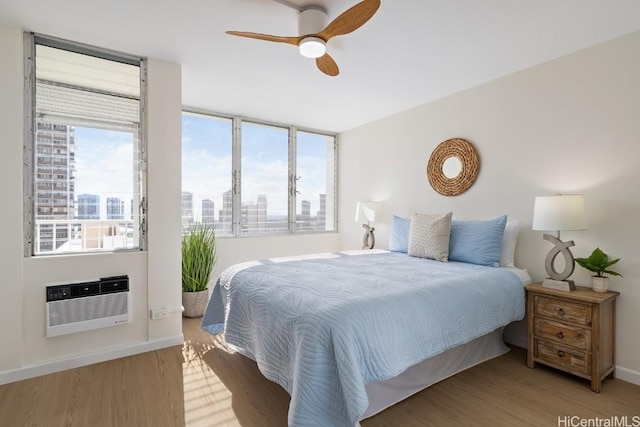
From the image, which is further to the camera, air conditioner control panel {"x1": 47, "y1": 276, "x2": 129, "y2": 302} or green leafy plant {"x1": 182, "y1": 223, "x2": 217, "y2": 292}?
green leafy plant {"x1": 182, "y1": 223, "x2": 217, "y2": 292}

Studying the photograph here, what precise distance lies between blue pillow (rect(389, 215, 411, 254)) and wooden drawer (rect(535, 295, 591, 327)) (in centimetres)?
136

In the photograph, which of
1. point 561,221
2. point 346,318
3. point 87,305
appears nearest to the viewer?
point 346,318

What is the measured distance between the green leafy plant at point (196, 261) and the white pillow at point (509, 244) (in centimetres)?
307

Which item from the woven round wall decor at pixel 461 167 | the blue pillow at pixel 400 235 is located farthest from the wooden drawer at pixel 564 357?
the woven round wall decor at pixel 461 167

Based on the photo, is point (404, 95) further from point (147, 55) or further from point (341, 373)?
point (341, 373)

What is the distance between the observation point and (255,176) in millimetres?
4688

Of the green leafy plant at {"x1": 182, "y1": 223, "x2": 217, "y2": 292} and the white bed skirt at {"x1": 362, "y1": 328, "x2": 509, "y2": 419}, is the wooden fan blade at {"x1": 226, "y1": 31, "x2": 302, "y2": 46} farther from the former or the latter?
the green leafy plant at {"x1": 182, "y1": 223, "x2": 217, "y2": 292}

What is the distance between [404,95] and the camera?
3664mm

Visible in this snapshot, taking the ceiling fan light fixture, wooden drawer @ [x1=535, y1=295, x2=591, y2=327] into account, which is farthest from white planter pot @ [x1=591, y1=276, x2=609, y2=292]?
the ceiling fan light fixture

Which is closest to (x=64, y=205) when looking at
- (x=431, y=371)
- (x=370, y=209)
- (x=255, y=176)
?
(x=255, y=176)

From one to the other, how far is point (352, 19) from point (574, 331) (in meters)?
2.54

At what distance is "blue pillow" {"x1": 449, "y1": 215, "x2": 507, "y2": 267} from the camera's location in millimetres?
2895

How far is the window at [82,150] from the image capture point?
2500 millimetres

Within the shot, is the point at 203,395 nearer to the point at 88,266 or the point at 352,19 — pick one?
the point at 88,266
